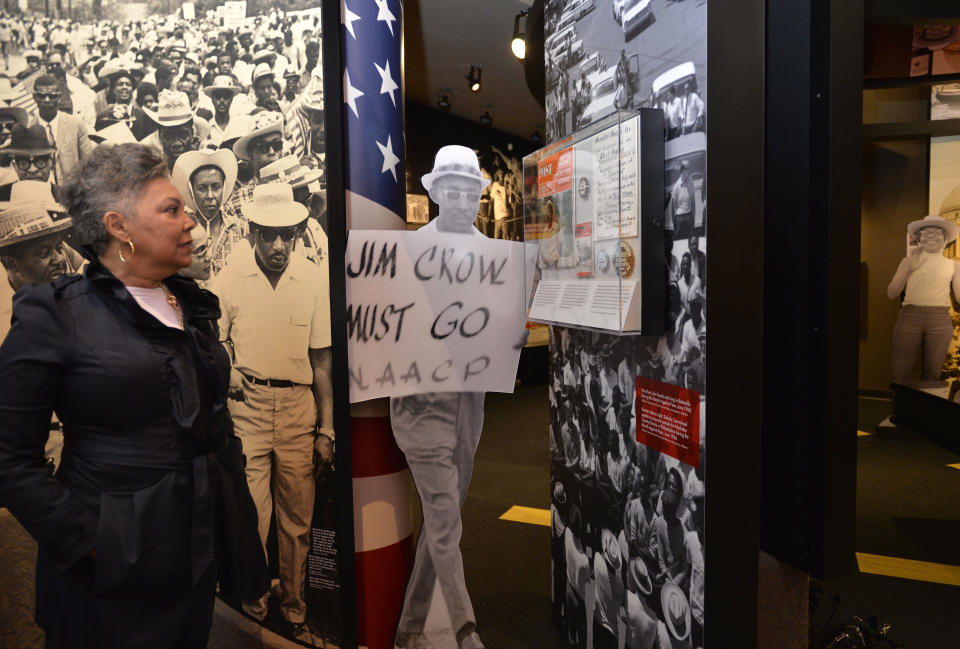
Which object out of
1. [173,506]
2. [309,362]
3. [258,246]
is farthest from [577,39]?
[173,506]

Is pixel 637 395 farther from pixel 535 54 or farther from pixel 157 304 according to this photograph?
pixel 535 54

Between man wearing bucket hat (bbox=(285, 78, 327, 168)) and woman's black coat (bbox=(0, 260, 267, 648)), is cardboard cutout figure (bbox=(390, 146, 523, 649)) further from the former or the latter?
woman's black coat (bbox=(0, 260, 267, 648))

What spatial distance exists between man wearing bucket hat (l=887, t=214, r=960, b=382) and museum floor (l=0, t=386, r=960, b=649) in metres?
0.83

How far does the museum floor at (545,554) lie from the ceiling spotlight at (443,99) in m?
2.14

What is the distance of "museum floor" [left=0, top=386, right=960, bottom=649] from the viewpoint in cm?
220

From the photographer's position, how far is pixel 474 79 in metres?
3.42

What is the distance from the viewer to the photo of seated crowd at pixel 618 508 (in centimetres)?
148

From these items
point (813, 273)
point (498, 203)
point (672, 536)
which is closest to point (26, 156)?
point (498, 203)

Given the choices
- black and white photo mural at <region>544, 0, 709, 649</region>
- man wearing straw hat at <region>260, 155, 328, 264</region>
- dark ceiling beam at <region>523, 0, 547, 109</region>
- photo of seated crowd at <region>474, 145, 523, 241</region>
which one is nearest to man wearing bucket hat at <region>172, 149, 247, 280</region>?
man wearing straw hat at <region>260, 155, 328, 264</region>

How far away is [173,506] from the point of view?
1.37 meters

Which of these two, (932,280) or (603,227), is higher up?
(603,227)

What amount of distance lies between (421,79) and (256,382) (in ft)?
6.55

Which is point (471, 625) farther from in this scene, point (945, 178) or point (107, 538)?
point (945, 178)

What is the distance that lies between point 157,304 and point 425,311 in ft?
2.51
